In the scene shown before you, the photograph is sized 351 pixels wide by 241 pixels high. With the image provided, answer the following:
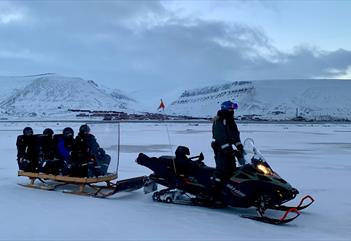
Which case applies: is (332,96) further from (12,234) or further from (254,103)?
(12,234)

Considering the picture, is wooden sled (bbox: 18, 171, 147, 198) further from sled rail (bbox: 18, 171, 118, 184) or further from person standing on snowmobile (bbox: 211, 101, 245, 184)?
person standing on snowmobile (bbox: 211, 101, 245, 184)

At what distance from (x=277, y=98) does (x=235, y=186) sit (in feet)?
426

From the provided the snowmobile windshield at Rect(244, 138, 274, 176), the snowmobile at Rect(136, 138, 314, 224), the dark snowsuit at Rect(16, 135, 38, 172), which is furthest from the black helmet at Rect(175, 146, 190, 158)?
the dark snowsuit at Rect(16, 135, 38, 172)

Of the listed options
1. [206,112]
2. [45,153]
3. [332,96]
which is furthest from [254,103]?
[45,153]

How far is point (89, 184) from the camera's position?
907 centimetres

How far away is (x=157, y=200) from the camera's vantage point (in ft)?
27.3

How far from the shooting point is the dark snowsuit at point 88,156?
29.3 feet

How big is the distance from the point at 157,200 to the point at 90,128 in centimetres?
214

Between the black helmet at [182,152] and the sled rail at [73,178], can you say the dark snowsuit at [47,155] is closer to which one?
the sled rail at [73,178]

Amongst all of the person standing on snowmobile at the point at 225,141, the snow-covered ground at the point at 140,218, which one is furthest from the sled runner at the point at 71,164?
the person standing on snowmobile at the point at 225,141

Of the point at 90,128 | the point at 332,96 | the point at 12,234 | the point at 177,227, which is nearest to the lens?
the point at 12,234

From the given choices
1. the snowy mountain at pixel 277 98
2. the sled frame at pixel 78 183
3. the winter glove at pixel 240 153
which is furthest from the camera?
the snowy mountain at pixel 277 98

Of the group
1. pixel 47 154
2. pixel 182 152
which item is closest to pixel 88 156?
pixel 47 154

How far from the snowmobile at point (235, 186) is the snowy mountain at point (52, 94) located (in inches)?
4615
